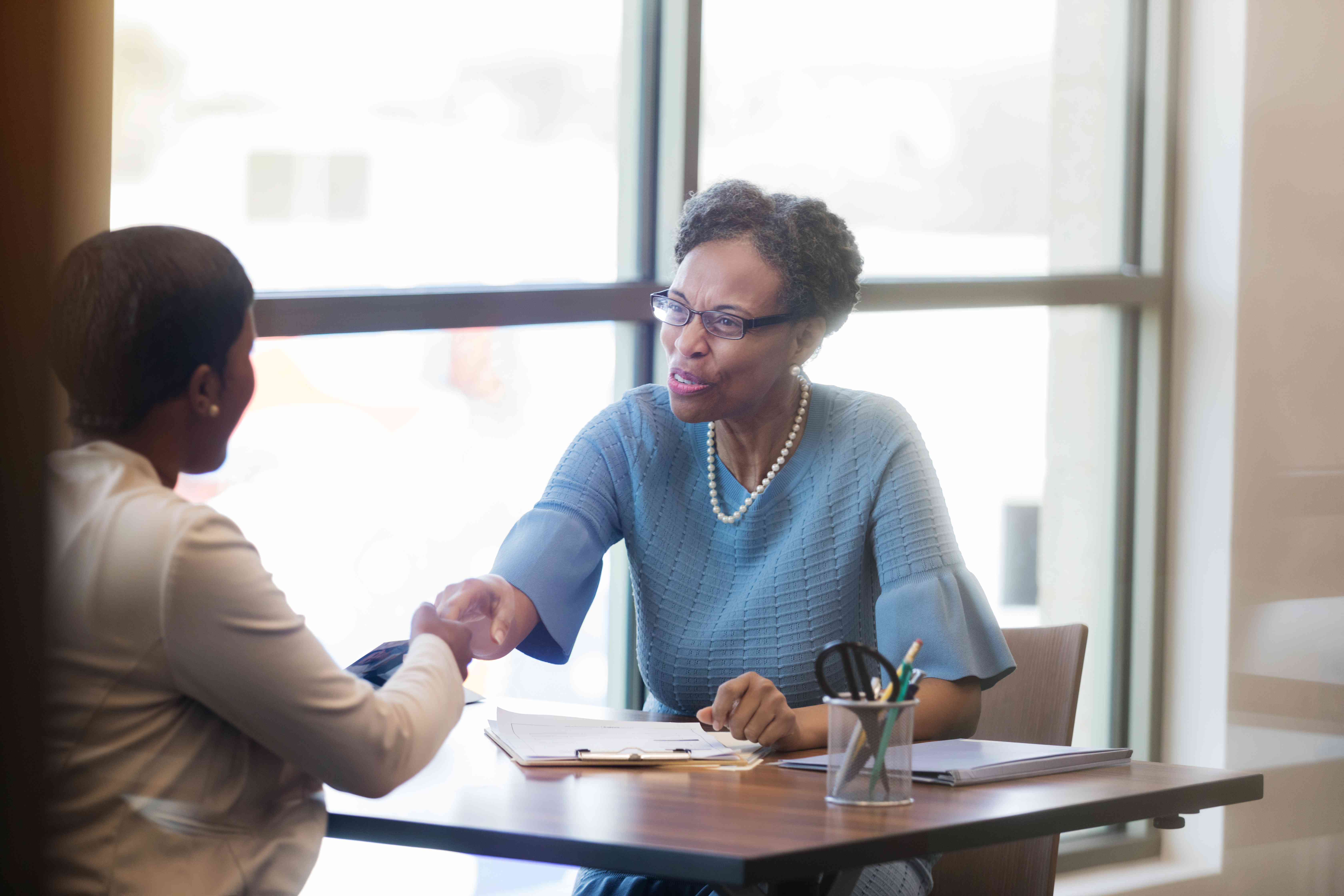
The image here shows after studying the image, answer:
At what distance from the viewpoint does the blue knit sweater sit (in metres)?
1.86

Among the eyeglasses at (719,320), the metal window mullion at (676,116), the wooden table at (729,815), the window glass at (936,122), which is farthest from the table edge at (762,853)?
the window glass at (936,122)

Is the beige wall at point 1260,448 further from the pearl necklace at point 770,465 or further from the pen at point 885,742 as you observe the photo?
the pen at point 885,742

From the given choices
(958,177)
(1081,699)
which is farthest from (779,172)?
(1081,699)

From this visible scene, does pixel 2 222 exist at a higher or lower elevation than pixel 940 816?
higher

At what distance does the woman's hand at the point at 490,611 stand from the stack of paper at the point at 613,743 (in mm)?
106

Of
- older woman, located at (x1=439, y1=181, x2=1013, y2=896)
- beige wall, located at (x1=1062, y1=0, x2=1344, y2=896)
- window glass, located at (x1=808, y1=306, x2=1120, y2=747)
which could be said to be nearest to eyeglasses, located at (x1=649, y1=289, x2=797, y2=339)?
older woman, located at (x1=439, y1=181, x2=1013, y2=896)

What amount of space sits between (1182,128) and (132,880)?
10.8 ft

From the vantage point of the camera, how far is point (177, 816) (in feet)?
3.65

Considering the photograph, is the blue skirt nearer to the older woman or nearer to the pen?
the older woman

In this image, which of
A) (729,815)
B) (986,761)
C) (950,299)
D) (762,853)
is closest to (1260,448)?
(950,299)

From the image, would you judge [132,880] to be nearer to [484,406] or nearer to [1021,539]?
[484,406]

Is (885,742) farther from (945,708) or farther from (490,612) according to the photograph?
(490,612)

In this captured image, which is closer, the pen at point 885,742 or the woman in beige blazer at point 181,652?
the woman in beige blazer at point 181,652

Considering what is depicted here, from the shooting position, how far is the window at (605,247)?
2.24 m
